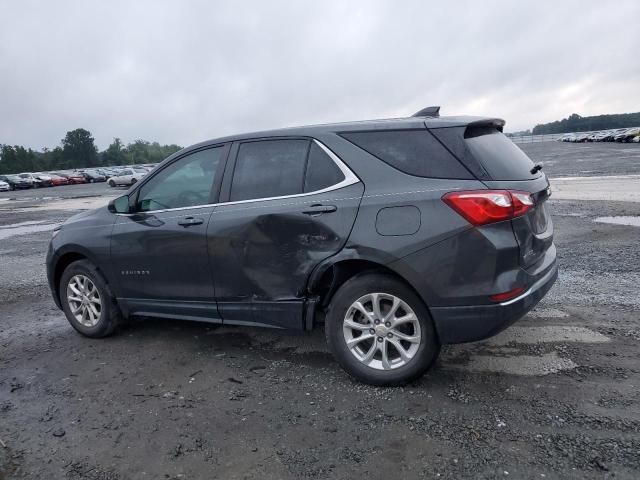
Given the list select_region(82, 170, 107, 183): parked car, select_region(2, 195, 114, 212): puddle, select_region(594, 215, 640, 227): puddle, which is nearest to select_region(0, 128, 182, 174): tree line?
select_region(82, 170, 107, 183): parked car

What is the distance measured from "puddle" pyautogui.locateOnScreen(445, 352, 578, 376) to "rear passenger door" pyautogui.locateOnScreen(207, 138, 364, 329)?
1355 millimetres

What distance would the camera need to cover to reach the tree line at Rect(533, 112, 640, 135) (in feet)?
389

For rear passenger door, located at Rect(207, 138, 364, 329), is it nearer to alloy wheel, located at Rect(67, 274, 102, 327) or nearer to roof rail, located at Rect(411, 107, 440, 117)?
roof rail, located at Rect(411, 107, 440, 117)

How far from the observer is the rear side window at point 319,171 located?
3676 mm

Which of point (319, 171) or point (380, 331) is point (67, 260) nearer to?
point (319, 171)

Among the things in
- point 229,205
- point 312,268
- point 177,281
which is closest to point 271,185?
point 229,205

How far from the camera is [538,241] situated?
3514 millimetres

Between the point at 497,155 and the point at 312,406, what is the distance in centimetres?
211

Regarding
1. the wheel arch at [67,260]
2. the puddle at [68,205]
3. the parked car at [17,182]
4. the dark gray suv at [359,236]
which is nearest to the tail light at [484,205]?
the dark gray suv at [359,236]

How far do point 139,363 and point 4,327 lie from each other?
2257 mm

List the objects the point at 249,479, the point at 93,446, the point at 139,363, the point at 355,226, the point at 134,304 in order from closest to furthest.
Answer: the point at 249,479, the point at 93,446, the point at 355,226, the point at 139,363, the point at 134,304

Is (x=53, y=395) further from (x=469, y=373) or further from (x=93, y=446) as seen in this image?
(x=469, y=373)

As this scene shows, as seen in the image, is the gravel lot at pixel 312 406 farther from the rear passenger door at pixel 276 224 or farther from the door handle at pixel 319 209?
the door handle at pixel 319 209

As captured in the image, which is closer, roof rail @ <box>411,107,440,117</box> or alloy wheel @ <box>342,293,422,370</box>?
alloy wheel @ <box>342,293,422,370</box>
